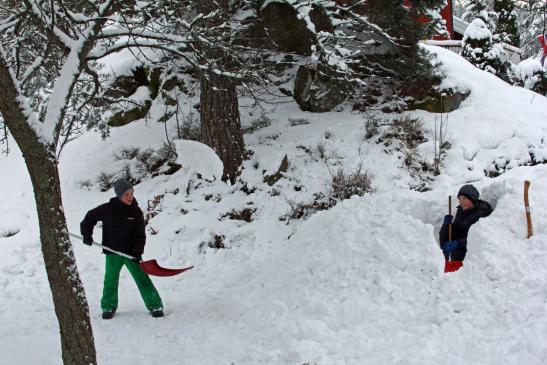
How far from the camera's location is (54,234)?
11.3ft

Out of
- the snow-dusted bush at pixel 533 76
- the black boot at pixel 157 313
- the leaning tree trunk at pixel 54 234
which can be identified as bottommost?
the snow-dusted bush at pixel 533 76

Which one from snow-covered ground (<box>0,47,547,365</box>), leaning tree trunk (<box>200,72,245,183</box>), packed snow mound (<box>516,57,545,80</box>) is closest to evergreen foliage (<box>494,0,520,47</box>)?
packed snow mound (<box>516,57,545,80</box>)

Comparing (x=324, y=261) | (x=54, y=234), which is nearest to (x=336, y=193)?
(x=324, y=261)

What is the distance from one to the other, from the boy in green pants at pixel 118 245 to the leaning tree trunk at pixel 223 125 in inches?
123

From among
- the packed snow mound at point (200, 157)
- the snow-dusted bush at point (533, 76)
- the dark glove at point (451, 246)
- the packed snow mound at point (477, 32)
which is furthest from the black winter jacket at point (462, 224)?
the packed snow mound at point (477, 32)

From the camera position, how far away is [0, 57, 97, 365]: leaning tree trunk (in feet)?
11.1

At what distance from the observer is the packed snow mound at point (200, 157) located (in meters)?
8.01

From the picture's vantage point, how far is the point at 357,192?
7590 mm

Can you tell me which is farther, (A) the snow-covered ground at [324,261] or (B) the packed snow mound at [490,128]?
(B) the packed snow mound at [490,128]

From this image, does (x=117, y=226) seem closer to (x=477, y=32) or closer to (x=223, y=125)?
(x=223, y=125)

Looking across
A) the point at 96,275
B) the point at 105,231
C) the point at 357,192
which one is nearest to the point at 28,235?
the point at 96,275

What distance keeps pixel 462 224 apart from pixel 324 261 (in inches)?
64.7

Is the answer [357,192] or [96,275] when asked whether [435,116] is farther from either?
[96,275]

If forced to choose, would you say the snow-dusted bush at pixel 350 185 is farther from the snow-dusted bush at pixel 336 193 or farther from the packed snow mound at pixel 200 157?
the packed snow mound at pixel 200 157
